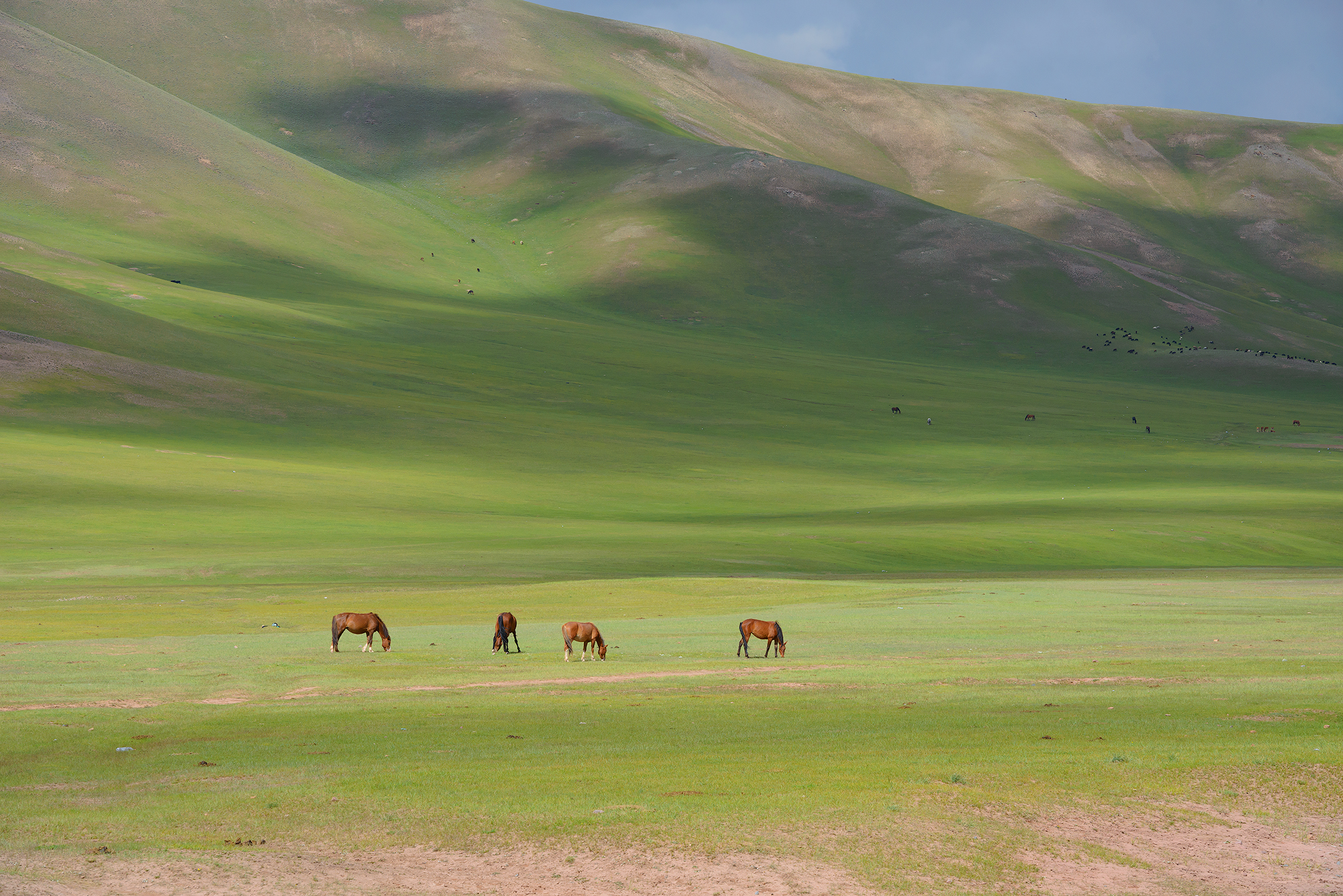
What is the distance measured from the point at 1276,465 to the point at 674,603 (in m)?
72.6

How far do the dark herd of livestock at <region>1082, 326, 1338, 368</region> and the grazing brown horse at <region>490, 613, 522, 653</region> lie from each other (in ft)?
512

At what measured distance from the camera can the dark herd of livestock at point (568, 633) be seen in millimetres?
28297

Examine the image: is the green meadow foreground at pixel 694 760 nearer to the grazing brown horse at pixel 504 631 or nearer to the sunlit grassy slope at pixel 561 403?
the grazing brown horse at pixel 504 631

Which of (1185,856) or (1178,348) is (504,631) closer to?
(1185,856)

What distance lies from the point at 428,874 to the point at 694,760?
18.6ft

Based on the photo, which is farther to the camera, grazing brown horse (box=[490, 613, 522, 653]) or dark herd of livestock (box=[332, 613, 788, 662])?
grazing brown horse (box=[490, 613, 522, 653])

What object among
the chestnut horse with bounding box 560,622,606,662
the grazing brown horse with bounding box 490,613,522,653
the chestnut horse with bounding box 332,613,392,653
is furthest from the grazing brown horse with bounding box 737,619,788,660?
the chestnut horse with bounding box 332,613,392,653

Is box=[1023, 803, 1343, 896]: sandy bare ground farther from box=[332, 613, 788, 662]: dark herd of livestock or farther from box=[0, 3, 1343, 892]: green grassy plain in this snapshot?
box=[332, 613, 788, 662]: dark herd of livestock

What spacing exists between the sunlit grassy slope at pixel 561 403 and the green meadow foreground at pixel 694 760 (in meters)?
24.4

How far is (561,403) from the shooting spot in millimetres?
117625

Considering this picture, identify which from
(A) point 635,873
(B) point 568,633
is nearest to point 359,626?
(B) point 568,633

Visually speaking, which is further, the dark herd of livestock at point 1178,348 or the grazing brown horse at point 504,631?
the dark herd of livestock at point 1178,348

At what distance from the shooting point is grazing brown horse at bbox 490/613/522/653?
28.7 m

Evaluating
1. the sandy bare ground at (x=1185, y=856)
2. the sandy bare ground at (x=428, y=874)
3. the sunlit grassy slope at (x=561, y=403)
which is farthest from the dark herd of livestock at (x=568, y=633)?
the sunlit grassy slope at (x=561, y=403)
